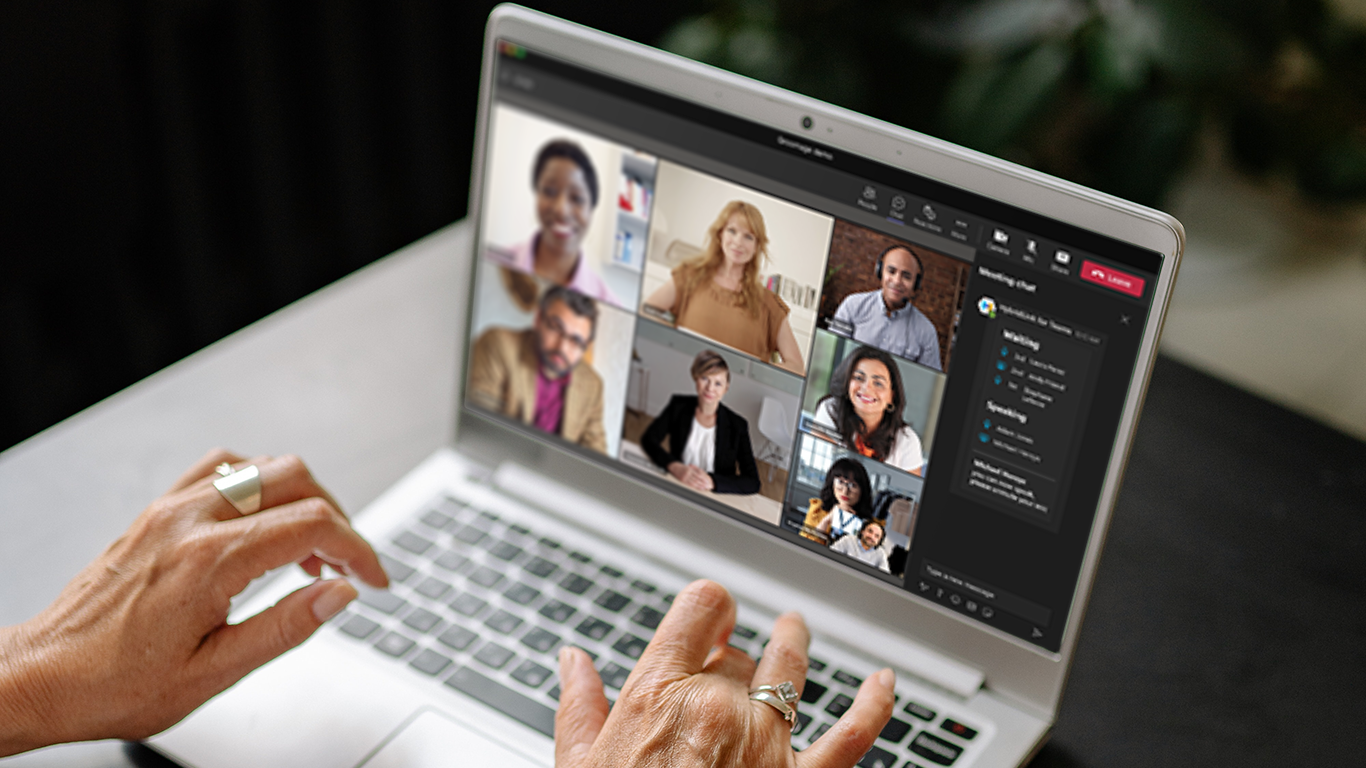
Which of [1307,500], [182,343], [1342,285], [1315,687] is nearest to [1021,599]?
[1315,687]

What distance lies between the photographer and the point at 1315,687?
0.92 meters

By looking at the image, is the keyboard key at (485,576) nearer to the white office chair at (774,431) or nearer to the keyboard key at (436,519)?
the keyboard key at (436,519)

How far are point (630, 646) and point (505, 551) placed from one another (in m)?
0.15

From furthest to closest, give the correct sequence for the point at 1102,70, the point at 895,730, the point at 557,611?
1. the point at 1102,70
2. the point at 557,611
3. the point at 895,730

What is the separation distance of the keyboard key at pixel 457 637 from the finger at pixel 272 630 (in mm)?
107

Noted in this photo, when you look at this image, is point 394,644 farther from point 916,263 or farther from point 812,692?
point 916,263

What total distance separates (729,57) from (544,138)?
1.11 metres

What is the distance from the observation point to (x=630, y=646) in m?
0.87

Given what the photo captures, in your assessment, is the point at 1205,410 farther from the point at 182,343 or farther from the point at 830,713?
the point at 182,343

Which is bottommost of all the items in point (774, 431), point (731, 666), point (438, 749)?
point (438, 749)

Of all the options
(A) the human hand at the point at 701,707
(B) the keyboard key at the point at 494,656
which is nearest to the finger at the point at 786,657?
(A) the human hand at the point at 701,707

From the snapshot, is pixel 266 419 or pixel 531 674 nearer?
pixel 531 674

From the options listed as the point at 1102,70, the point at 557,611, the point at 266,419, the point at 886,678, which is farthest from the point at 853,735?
the point at 1102,70

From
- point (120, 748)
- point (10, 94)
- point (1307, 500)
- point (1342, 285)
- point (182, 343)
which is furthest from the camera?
point (1342, 285)
